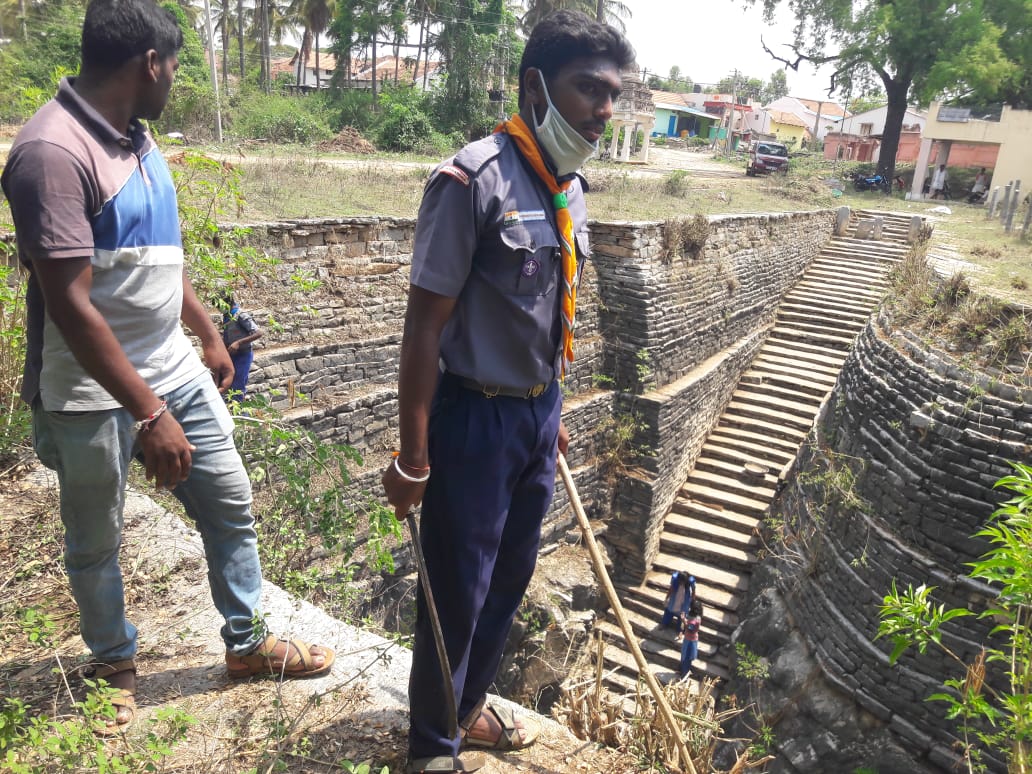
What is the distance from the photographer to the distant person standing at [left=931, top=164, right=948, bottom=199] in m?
22.7

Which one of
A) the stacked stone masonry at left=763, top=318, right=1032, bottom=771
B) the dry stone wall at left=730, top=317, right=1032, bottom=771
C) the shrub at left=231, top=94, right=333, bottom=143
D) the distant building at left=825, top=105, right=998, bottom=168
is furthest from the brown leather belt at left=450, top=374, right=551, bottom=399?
the distant building at left=825, top=105, right=998, bottom=168

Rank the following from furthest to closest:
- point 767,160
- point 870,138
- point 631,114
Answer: point 870,138 < point 631,114 < point 767,160

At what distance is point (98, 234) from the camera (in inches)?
64.2

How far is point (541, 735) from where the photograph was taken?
2.27 meters

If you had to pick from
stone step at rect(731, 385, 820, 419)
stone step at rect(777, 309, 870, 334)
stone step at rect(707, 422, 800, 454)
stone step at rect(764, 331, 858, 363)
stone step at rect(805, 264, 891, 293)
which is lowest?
stone step at rect(707, 422, 800, 454)

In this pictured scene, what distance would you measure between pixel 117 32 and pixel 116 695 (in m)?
1.58

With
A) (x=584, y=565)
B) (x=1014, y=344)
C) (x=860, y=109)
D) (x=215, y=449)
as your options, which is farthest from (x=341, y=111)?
(x=860, y=109)

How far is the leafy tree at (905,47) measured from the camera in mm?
17391

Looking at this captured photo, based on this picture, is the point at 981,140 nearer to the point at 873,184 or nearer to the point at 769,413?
the point at 873,184

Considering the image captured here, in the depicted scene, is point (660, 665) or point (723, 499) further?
point (723, 499)

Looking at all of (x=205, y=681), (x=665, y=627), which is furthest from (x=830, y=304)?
(x=205, y=681)

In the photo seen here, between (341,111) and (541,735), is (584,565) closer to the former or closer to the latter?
(541,735)

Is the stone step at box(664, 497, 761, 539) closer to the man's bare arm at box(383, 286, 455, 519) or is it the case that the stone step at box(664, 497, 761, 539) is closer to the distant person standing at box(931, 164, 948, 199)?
the man's bare arm at box(383, 286, 455, 519)

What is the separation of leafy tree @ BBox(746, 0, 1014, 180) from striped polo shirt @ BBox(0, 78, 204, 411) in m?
20.6
